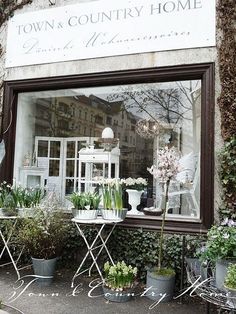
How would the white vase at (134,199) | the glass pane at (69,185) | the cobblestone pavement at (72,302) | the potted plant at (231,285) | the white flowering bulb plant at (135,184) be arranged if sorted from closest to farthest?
the potted plant at (231,285) < the cobblestone pavement at (72,302) < the white vase at (134,199) < the white flowering bulb plant at (135,184) < the glass pane at (69,185)

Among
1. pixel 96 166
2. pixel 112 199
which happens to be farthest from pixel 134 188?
pixel 112 199

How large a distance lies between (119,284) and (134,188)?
6.19 feet

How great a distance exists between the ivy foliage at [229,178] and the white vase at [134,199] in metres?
1.33

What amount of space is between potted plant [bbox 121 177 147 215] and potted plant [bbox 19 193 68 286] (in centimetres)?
119

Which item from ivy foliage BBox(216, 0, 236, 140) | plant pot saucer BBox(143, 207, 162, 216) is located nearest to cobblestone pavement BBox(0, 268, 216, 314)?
plant pot saucer BBox(143, 207, 162, 216)

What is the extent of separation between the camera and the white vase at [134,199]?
538 centimetres

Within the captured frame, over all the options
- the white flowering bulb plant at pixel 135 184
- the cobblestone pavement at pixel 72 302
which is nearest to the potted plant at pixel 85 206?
the cobblestone pavement at pixel 72 302

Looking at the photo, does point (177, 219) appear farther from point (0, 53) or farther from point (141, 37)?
point (0, 53)

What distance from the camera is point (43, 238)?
4.68 meters

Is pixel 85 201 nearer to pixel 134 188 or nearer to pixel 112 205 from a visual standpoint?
pixel 112 205

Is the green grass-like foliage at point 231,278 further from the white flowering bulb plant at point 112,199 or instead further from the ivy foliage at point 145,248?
the white flowering bulb plant at point 112,199

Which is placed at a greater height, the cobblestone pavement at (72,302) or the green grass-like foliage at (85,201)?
the green grass-like foliage at (85,201)

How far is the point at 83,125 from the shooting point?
6.93 meters

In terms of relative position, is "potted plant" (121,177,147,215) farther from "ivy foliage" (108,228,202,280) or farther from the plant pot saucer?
"ivy foliage" (108,228,202,280)
